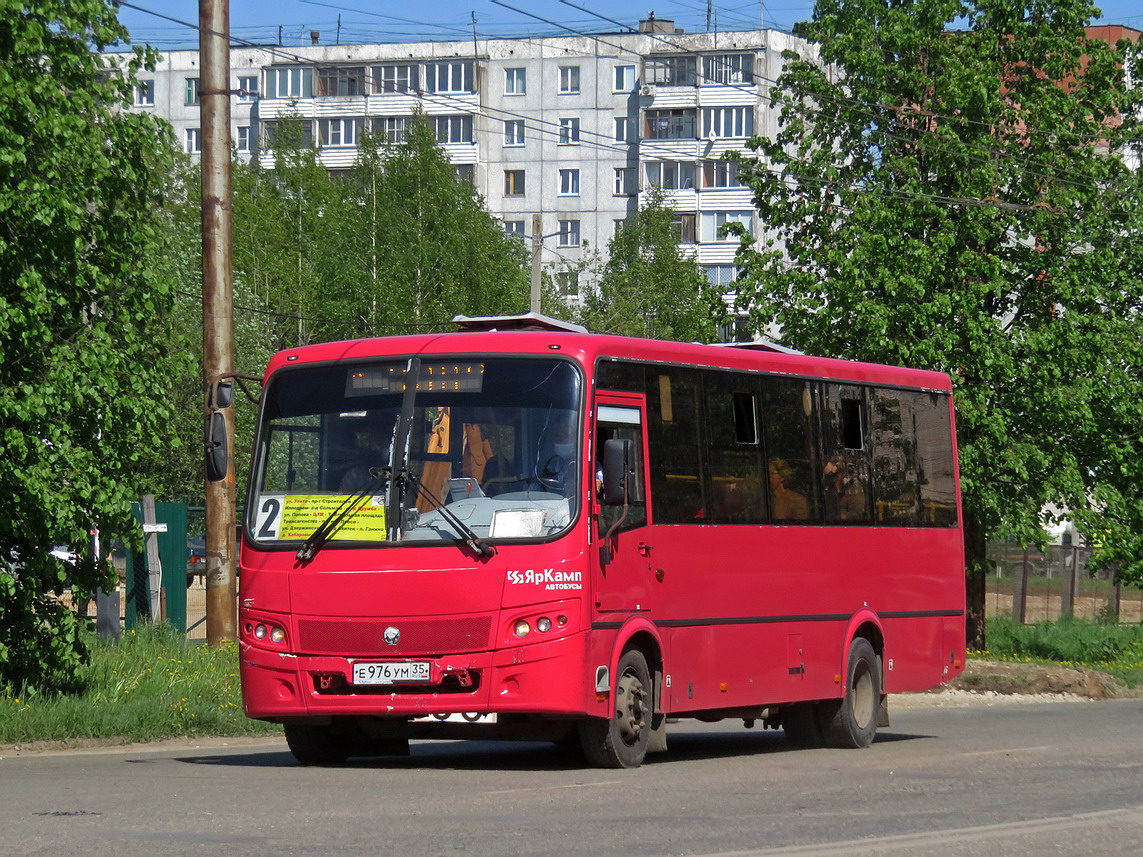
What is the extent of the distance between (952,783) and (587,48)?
9269 centimetres

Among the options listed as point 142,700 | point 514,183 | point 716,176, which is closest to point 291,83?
point 514,183

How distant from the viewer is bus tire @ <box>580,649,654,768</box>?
13.8 meters

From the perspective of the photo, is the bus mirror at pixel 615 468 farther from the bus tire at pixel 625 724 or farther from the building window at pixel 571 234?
the building window at pixel 571 234

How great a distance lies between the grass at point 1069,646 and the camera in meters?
34.8

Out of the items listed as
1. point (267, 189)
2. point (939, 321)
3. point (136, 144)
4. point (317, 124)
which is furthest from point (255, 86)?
point (136, 144)

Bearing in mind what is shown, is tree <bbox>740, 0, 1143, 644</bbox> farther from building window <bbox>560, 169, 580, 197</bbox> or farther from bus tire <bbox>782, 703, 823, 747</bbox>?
building window <bbox>560, 169, 580, 197</bbox>

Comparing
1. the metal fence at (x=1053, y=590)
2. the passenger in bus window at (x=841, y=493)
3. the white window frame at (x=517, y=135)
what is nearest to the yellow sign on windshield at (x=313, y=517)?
the passenger in bus window at (x=841, y=493)

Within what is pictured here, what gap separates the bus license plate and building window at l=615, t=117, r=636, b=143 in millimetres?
89759

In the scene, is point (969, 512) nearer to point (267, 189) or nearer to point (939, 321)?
point (939, 321)

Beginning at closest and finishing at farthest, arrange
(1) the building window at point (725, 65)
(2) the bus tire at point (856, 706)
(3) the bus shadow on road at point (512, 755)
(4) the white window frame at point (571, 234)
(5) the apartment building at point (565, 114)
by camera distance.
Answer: (3) the bus shadow on road at point (512, 755) → (2) the bus tire at point (856, 706) → (5) the apartment building at point (565, 114) → (1) the building window at point (725, 65) → (4) the white window frame at point (571, 234)

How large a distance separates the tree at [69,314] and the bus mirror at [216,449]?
202cm

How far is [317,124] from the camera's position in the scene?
103 m

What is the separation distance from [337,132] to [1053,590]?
66.4 metres

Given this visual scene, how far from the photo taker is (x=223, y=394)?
14.7 metres
